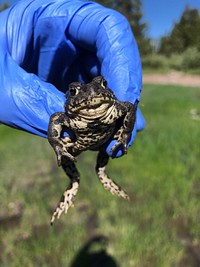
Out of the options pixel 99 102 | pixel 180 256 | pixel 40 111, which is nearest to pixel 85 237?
pixel 180 256

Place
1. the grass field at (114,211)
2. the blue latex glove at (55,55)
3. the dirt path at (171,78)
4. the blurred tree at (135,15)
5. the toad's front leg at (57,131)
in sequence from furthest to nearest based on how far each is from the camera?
the blurred tree at (135,15), the dirt path at (171,78), the grass field at (114,211), the blue latex glove at (55,55), the toad's front leg at (57,131)

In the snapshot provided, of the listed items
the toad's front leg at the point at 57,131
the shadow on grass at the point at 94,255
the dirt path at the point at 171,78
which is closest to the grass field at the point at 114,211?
the shadow on grass at the point at 94,255

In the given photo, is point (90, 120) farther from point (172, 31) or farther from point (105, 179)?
point (172, 31)

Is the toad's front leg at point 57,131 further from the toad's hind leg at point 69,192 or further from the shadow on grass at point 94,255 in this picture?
the shadow on grass at point 94,255

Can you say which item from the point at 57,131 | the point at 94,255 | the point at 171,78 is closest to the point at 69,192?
the point at 57,131

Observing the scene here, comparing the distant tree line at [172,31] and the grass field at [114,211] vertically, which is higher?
the grass field at [114,211]

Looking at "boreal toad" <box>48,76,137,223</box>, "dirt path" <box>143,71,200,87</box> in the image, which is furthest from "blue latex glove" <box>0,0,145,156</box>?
"dirt path" <box>143,71,200,87</box>
